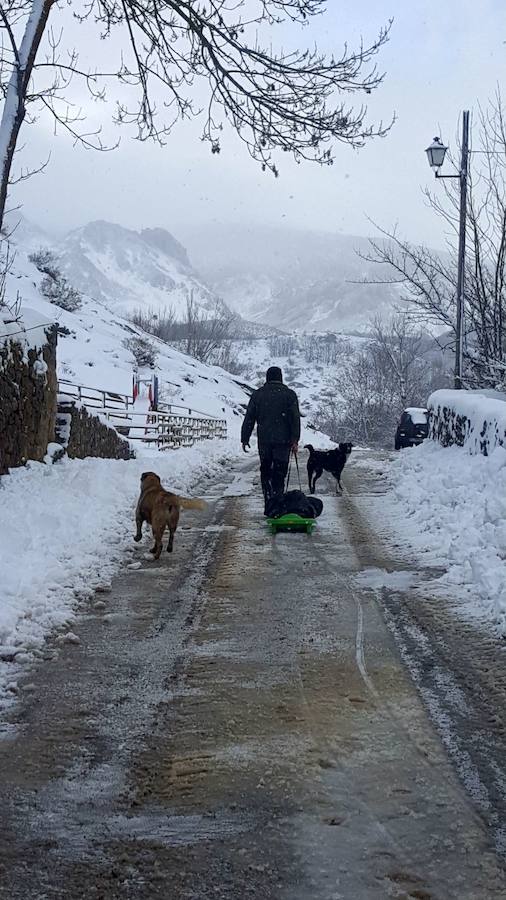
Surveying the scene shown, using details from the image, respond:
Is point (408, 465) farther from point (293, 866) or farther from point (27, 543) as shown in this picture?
point (293, 866)

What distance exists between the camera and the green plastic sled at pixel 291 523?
9.15 metres

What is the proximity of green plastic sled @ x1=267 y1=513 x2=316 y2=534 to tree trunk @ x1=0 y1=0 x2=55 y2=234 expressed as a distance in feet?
16.8

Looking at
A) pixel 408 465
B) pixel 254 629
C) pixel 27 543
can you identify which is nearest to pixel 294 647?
pixel 254 629

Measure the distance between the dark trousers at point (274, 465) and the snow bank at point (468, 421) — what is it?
278cm

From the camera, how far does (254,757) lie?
3369 millimetres

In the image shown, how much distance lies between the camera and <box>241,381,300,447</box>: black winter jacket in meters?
10.4

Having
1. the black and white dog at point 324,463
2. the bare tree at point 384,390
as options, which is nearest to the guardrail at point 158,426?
the black and white dog at point 324,463

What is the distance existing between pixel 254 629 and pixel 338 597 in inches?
43.6

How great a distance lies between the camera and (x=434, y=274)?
17141mm

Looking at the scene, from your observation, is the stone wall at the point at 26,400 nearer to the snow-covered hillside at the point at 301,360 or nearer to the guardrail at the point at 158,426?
the guardrail at the point at 158,426

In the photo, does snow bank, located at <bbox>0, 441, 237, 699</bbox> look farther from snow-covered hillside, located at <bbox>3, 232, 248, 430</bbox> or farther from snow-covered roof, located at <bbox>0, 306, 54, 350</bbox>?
snow-covered hillside, located at <bbox>3, 232, 248, 430</bbox>

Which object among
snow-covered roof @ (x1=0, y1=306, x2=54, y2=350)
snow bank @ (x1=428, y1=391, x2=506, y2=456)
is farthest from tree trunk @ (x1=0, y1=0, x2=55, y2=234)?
snow bank @ (x1=428, y1=391, x2=506, y2=456)

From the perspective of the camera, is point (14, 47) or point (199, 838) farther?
point (14, 47)

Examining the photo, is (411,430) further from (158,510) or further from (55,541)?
(55,541)
